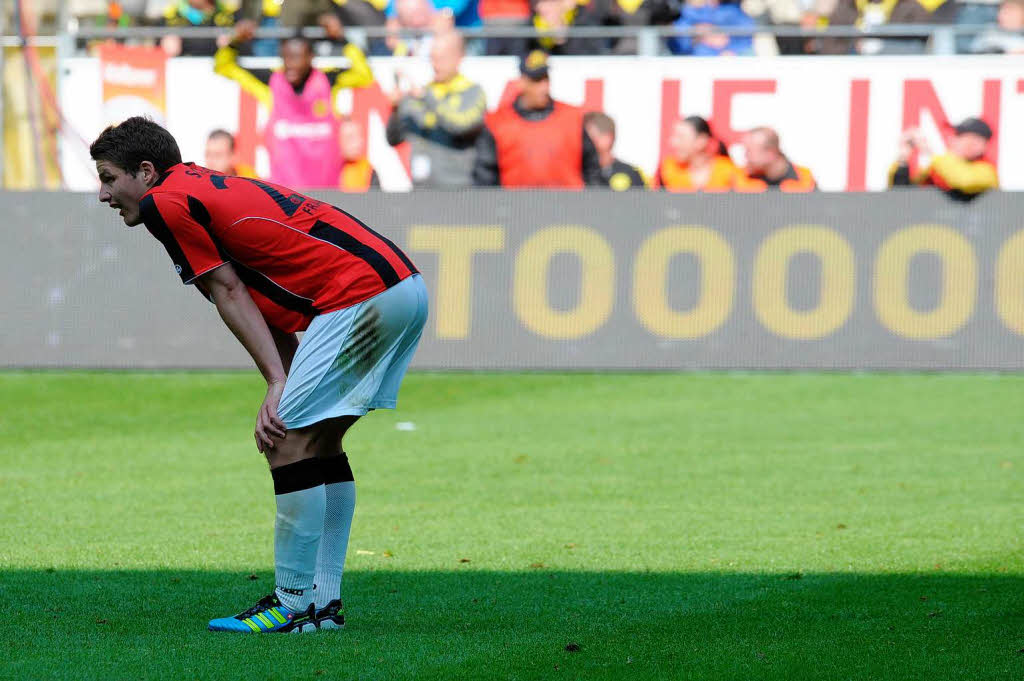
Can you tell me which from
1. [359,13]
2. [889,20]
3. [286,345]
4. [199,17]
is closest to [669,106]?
[889,20]

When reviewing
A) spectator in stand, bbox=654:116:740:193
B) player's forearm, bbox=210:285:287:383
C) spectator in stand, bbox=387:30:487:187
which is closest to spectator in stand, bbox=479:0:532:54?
spectator in stand, bbox=387:30:487:187

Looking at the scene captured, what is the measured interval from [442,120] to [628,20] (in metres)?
3.12

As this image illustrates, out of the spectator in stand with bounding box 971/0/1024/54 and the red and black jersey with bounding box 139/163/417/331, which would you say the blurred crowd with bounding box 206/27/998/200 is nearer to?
the spectator in stand with bounding box 971/0/1024/54

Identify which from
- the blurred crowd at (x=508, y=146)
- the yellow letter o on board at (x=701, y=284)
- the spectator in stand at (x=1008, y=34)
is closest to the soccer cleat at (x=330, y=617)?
the yellow letter o on board at (x=701, y=284)

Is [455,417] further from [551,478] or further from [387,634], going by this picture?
[387,634]

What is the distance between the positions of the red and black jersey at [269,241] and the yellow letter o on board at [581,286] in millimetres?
9352

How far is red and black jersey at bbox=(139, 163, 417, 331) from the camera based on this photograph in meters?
5.30

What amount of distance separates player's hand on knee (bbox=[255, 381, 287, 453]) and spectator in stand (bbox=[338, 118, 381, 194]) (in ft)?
34.2

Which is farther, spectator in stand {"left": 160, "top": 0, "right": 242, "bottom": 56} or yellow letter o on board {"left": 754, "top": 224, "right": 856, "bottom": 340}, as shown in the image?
spectator in stand {"left": 160, "top": 0, "right": 242, "bottom": 56}

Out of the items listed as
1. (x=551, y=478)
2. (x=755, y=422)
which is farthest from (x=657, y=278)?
(x=551, y=478)

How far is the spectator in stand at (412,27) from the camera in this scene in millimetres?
16641

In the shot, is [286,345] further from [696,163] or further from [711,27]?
[711,27]

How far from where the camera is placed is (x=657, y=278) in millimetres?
14953

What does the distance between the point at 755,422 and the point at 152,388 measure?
5.39 metres
